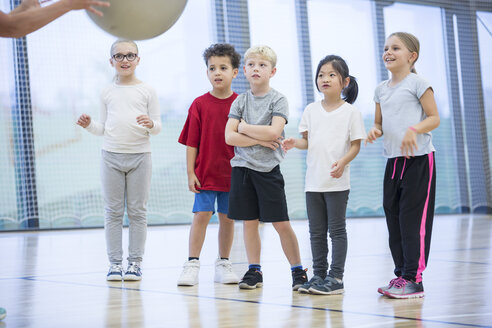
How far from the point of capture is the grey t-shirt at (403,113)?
1.90 meters

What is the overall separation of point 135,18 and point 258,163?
2.25 feet

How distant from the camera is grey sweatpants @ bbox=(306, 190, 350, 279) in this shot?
196cm

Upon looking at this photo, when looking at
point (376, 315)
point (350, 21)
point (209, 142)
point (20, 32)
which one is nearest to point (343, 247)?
point (376, 315)

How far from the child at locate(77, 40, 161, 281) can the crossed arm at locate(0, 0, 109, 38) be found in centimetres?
84

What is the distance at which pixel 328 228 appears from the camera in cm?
201

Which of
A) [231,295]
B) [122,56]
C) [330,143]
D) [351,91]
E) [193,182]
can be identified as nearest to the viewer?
[231,295]

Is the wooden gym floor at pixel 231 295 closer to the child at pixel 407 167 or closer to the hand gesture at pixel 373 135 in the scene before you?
the child at pixel 407 167

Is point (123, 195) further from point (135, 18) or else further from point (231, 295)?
point (135, 18)

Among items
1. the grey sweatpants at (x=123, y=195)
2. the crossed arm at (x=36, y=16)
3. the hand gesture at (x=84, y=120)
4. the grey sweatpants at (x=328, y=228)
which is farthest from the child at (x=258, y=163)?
the crossed arm at (x=36, y=16)

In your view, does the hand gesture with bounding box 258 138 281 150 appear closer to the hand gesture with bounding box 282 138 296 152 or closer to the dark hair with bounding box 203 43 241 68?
the hand gesture with bounding box 282 138 296 152

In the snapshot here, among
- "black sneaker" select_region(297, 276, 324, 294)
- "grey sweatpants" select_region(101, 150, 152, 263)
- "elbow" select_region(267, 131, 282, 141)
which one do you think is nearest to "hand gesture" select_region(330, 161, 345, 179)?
"elbow" select_region(267, 131, 282, 141)

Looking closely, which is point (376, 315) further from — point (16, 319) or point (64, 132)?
point (64, 132)

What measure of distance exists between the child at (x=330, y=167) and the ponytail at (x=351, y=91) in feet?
0.20

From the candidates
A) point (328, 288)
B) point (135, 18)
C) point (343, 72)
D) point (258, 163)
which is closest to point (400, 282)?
point (328, 288)
